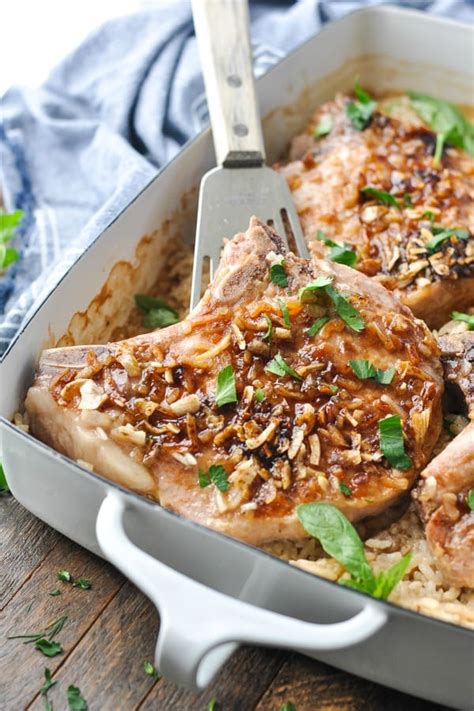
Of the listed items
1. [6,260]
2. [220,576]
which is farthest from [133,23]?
[220,576]

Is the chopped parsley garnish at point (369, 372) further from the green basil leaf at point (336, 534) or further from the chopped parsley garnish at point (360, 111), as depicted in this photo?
the chopped parsley garnish at point (360, 111)

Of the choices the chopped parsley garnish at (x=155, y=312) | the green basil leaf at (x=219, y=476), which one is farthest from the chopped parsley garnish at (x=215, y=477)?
the chopped parsley garnish at (x=155, y=312)

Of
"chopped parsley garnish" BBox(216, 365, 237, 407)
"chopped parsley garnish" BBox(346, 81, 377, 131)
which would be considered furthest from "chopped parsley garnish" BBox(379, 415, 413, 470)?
"chopped parsley garnish" BBox(346, 81, 377, 131)

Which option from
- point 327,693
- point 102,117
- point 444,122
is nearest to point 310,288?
point 327,693

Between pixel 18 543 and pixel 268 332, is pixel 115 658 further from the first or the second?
pixel 268 332

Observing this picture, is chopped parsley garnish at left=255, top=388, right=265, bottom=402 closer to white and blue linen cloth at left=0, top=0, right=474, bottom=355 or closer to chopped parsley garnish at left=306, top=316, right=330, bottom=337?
chopped parsley garnish at left=306, top=316, right=330, bottom=337

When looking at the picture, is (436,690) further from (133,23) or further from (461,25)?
(133,23)
